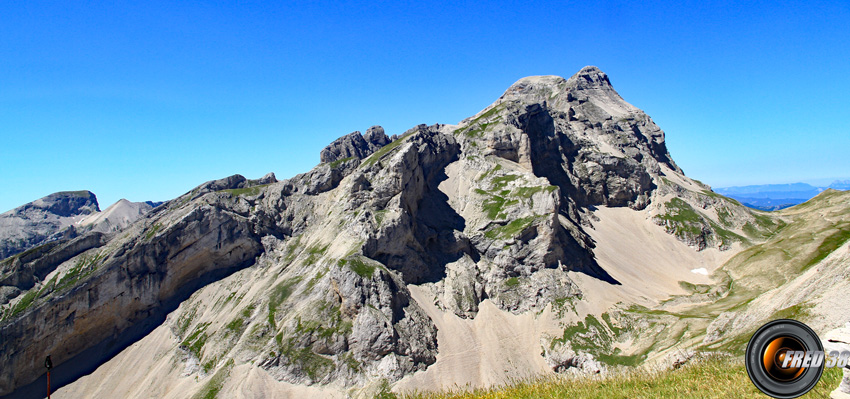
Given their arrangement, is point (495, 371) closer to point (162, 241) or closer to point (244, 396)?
point (244, 396)

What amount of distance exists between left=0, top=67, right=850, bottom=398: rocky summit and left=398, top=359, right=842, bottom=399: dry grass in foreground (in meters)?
28.0

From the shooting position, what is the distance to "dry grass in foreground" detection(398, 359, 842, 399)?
465 inches

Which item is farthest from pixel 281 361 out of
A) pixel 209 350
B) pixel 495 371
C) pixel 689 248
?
pixel 689 248

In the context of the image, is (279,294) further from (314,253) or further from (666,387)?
(666,387)

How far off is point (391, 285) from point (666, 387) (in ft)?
211

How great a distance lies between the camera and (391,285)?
75.5m

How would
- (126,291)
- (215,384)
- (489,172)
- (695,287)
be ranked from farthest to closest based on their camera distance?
1. (489,172)
2. (695,287)
3. (126,291)
4. (215,384)

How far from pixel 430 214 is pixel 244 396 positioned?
59042mm

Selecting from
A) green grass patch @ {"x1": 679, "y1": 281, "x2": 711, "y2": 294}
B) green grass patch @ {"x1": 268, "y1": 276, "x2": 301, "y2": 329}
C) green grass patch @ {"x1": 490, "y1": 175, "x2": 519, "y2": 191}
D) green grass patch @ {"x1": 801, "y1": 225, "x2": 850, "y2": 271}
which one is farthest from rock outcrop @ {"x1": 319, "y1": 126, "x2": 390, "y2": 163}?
green grass patch @ {"x1": 801, "y1": 225, "x2": 850, "y2": 271}

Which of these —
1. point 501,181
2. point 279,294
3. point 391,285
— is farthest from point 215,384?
point 501,181

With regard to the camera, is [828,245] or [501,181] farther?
[501,181]

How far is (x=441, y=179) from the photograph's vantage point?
4653 inches

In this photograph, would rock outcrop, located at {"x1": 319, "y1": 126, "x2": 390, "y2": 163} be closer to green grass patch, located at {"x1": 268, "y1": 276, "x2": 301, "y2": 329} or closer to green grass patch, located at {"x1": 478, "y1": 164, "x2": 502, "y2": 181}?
green grass patch, located at {"x1": 478, "y1": 164, "x2": 502, "y2": 181}

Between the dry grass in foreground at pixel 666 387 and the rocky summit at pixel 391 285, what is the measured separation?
28035 millimetres
